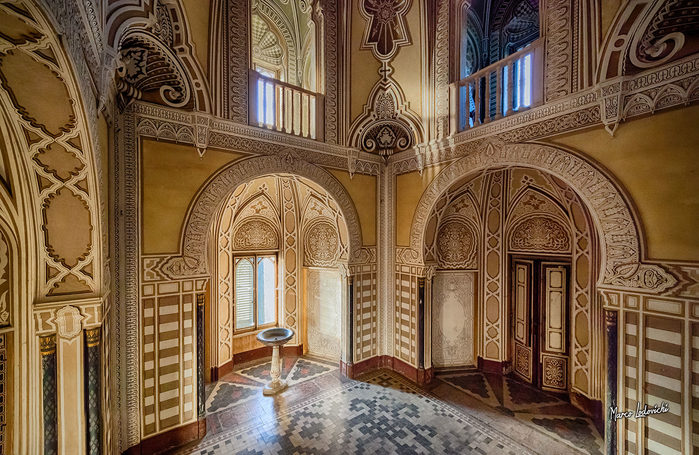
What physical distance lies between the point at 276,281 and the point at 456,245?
4.40 metres

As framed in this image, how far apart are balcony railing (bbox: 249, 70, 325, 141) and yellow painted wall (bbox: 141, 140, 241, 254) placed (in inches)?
48.3

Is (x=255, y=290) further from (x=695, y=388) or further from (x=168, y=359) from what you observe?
(x=695, y=388)

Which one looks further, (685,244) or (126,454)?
(126,454)

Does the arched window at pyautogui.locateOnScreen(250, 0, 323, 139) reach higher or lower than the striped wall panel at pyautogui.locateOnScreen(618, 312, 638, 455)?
higher

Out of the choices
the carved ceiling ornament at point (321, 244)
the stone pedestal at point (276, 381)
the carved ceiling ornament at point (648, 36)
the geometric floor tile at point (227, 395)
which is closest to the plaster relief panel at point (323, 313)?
the carved ceiling ornament at point (321, 244)

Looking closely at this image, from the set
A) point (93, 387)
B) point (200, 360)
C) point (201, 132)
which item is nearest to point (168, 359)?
point (200, 360)

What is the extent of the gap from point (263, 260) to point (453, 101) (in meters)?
5.40

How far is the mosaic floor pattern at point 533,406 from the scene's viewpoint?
13.1ft

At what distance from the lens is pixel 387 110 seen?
560cm

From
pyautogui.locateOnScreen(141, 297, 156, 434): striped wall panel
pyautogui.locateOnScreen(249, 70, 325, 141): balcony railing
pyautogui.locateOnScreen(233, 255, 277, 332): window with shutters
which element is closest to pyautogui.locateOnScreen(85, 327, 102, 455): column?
pyautogui.locateOnScreen(141, 297, 156, 434): striped wall panel

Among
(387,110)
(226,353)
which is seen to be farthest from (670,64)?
(226,353)

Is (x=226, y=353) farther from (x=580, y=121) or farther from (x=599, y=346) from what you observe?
(x=580, y=121)

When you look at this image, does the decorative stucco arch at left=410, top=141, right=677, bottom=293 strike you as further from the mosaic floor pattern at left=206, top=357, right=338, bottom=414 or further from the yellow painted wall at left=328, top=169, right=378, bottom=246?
the mosaic floor pattern at left=206, top=357, right=338, bottom=414

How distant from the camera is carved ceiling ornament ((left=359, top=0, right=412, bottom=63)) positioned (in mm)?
5125
